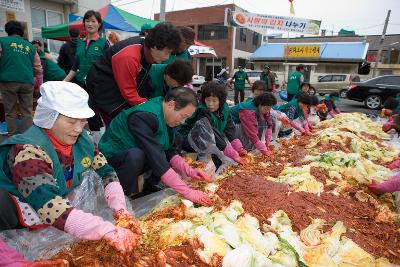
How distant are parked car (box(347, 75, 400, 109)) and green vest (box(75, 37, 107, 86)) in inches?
503

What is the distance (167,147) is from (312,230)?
1405mm

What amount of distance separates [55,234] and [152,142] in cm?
98

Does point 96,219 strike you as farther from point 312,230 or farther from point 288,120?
point 288,120

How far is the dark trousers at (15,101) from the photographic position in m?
4.70

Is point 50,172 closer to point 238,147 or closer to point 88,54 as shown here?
point 238,147

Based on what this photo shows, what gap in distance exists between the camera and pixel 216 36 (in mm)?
33438

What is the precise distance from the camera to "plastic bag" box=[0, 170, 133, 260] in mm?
1771

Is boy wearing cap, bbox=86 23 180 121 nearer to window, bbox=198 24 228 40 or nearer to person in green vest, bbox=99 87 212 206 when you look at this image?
person in green vest, bbox=99 87 212 206

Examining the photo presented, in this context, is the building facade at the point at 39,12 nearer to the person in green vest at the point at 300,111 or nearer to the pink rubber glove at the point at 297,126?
the person in green vest at the point at 300,111

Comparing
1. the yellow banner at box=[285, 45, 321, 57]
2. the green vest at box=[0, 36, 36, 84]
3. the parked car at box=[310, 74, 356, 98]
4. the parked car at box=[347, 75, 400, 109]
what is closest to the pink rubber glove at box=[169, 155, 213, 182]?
the green vest at box=[0, 36, 36, 84]

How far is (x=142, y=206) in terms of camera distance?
2635 millimetres

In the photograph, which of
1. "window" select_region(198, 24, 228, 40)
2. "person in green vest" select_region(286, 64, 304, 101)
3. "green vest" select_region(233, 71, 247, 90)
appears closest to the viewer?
"person in green vest" select_region(286, 64, 304, 101)

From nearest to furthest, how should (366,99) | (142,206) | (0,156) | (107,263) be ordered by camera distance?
(107,263) < (0,156) < (142,206) < (366,99)

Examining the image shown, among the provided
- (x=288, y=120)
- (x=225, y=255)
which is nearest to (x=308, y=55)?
(x=288, y=120)
